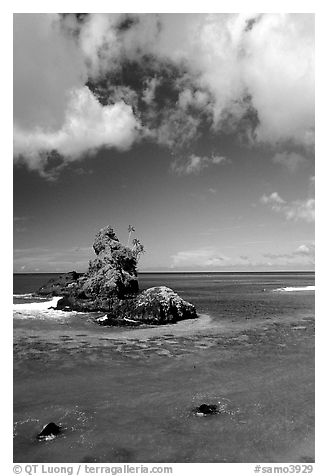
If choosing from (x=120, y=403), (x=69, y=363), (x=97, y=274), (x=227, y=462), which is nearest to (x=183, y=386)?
(x=120, y=403)

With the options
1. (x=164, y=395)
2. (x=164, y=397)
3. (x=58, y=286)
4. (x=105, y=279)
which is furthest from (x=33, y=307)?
(x=164, y=397)

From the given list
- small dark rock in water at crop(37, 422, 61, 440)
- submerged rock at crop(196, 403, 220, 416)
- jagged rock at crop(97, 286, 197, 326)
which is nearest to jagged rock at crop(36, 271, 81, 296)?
jagged rock at crop(97, 286, 197, 326)

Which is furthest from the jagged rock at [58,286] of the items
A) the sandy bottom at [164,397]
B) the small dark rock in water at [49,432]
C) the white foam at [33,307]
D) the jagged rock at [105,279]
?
the small dark rock in water at [49,432]

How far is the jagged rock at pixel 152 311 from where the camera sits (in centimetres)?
2942

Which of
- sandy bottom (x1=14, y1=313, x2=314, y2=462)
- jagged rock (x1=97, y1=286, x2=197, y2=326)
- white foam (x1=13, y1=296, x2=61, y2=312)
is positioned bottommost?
white foam (x1=13, y1=296, x2=61, y2=312)

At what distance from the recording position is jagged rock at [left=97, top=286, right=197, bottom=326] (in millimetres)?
29422

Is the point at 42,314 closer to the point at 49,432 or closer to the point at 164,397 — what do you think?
the point at 164,397

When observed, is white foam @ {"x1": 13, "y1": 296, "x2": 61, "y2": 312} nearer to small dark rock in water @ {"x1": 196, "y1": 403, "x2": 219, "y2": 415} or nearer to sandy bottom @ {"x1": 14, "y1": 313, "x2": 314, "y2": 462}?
sandy bottom @ {"x1": 14, "y1": 313, "x2": 314, "y2": 462}

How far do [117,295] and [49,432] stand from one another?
3015cm

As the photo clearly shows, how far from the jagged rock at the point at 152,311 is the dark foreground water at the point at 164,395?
14.2 feet

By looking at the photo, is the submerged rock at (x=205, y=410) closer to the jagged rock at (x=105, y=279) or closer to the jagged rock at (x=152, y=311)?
the jagged rock at (x=152, y=311)

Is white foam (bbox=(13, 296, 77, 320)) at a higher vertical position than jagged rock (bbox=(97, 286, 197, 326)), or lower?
lower

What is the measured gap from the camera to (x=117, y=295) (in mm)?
41188
